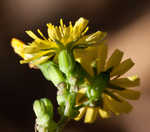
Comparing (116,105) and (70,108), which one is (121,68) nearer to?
(116,105)

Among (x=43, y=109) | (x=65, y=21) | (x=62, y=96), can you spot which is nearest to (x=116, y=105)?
(x=62, y=96)

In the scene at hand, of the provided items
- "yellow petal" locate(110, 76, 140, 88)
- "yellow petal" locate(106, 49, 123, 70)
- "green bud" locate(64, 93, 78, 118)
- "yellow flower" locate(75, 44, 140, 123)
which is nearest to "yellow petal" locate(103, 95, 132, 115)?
"yellow flower" locate(75, 44, 140, 123)

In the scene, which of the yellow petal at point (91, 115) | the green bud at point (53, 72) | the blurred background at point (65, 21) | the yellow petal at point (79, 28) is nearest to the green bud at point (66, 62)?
the green bud at point (53, 72)

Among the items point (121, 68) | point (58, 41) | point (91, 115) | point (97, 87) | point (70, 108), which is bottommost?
point (91, 115)

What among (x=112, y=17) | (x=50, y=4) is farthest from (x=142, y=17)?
(x=50, y=4)

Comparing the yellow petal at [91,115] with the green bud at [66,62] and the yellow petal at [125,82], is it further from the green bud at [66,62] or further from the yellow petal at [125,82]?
the green bud at [66,62]

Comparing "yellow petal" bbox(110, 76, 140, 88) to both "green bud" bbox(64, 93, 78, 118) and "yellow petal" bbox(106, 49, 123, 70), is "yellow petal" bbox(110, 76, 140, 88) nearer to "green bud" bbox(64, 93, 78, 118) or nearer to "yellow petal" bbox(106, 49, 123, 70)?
"yellow petal" bbox(106, 49, 123, 70)
